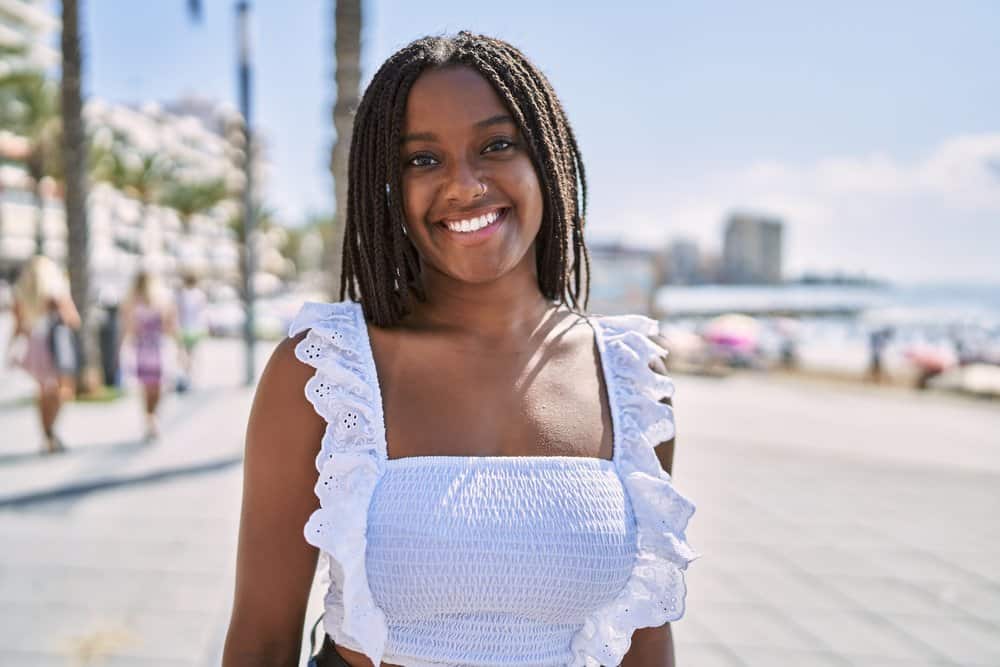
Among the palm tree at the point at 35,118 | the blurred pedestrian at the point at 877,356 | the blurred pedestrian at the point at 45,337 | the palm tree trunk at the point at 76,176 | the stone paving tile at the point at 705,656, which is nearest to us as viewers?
the stone paving tile at the point at 705,656

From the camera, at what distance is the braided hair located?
1.51 m

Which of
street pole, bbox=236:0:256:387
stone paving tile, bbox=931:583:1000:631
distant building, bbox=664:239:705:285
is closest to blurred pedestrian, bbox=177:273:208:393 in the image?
street pole, bbox=236:0:256:387

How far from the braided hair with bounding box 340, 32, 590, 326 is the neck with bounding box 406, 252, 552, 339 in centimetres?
3

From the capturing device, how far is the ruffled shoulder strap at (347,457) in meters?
1.33

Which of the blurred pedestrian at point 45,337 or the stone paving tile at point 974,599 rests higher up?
the blurred pedestrian at point 45,337

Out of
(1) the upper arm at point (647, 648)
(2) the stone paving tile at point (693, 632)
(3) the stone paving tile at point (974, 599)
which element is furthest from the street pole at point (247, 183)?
(1) the upper arm at point (647, 648)

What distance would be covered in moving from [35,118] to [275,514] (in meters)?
30.6

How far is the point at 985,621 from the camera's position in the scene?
14.3 ft

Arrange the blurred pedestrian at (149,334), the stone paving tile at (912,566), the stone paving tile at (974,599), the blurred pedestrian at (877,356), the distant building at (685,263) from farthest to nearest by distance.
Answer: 1. the distant building at (685,263)
2. the blurred pedestrian at (877,356)
3. the blurred pedestrian at (149,334)
4. the stone paving tile at (912,566)
5. the stone paving tile at (974,599)

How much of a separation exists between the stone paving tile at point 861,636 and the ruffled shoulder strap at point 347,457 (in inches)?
129

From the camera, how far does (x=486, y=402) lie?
152 cm

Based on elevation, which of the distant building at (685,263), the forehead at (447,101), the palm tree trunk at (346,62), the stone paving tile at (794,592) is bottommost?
the distant building at (685,263)

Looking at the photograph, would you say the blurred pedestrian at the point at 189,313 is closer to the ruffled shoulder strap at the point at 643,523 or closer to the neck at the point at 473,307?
the neck at the point at 473,307

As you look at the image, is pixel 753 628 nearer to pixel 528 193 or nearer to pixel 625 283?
pixel 528 193
